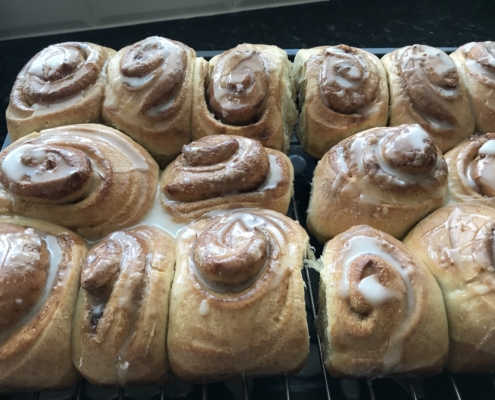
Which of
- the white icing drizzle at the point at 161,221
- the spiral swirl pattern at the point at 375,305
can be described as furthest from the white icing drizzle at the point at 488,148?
the white icing drizzle at the point at 161,221

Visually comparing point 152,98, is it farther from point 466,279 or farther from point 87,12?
point 87,12

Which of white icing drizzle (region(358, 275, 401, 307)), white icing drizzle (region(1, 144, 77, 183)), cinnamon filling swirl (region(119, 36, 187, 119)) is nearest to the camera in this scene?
white icing drizzle (region(358, 275, 401, 307))

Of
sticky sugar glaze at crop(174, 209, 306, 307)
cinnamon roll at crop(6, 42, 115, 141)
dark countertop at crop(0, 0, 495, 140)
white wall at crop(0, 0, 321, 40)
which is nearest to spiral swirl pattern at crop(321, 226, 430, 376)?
sticky sugar glaze at crop(174, 209, 306, 307)

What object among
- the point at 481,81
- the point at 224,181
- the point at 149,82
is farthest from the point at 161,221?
the point at 481,81

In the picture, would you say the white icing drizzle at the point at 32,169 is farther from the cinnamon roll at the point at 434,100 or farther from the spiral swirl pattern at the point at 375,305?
the cinnamon roll at the point at 434,100

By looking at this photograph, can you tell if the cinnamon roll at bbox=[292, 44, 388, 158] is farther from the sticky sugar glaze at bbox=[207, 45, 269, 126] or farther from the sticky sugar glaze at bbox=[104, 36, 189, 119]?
the sticky sugar glaze at bbox=[104, 36, 189, 119]

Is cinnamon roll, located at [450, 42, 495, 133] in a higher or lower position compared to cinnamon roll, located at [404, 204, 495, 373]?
higher

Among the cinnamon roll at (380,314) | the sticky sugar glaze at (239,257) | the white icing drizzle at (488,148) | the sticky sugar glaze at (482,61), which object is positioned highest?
the sticky sugar glaze at (482,61)
